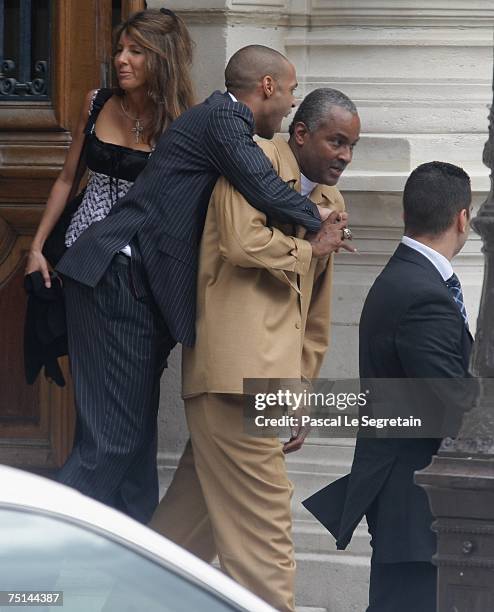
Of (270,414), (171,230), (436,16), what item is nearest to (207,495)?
(270,414)

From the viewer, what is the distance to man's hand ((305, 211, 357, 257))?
5258 mm

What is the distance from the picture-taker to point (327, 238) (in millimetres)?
5270

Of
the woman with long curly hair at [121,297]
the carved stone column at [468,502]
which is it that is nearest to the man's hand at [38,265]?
the woman with long curly hair at [121,297]

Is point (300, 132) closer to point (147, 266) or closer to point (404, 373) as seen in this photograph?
point (147, 266)

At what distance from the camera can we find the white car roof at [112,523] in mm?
2898

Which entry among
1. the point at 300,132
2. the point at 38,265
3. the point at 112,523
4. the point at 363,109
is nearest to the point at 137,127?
the point at 38,265

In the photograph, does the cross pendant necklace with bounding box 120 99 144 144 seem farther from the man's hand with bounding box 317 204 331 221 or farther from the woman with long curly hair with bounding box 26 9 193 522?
the man's hand with bounding box 317 204 331 221

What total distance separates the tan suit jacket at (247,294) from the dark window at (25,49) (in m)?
1.83

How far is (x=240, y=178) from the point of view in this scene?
202 inches

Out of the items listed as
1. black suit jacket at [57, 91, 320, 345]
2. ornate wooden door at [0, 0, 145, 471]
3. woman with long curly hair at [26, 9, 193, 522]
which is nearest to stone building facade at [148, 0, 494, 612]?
ornate wooden door at [0, 0, 145, 471]

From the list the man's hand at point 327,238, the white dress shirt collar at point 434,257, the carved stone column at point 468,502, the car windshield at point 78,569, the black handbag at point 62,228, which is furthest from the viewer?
the black handbag at point 62,228

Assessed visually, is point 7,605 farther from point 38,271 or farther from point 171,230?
point 38,271

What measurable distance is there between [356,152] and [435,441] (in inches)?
84.7

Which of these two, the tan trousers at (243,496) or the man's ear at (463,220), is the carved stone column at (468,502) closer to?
the man's ear at (463,220)
